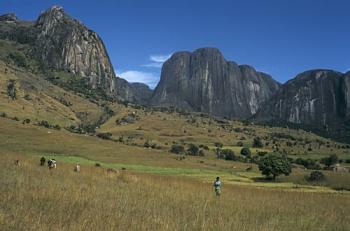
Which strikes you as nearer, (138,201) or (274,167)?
(138,201)

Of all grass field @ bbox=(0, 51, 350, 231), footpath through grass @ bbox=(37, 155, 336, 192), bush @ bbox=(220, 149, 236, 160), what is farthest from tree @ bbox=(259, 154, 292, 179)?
bush @ bbox=(220, 149, 236, 160)

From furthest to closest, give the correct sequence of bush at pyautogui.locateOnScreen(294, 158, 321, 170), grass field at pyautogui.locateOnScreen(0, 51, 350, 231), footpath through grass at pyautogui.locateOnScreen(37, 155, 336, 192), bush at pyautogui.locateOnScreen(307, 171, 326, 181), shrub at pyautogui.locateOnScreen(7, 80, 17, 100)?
shrub at pyautogui.locateOnScreen(7, 80, 17, 100), bush at pyautogui.locateOnScreen(294, 158, 321, 170), bush at pyautogui.locateOnScreen(307, 171, 326, 181), footpath through grass at pyautogui.locateOnScreen(37, 155, 336, 192), grass field at pyautogui.locateOnScreen(0, 51, 350, 231)

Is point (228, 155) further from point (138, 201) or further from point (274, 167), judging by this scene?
point (138, 201)

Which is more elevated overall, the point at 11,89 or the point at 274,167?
the point at 11,89

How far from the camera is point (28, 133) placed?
10150 cm

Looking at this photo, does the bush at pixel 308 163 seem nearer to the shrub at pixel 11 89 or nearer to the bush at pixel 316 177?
the bush at pixel 316 177

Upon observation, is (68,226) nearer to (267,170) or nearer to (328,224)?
(328,224)

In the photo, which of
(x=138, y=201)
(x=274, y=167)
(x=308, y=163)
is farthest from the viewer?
(x=308, y=163)

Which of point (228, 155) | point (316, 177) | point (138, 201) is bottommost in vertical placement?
point (316, 177)

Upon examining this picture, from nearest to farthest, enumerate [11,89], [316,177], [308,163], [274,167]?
[316,177], [274,167], [308,163], [11,89]

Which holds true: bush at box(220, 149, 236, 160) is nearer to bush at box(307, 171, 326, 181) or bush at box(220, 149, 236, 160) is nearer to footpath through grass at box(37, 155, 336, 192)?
footpath through grass at box(37, 155, 336, 192)

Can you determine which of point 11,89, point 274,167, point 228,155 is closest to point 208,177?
point 274,167

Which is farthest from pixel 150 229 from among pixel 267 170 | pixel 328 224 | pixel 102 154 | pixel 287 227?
pixel 102 154

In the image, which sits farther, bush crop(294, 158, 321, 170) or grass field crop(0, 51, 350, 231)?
bush crop(294, 158, 321, 170)
